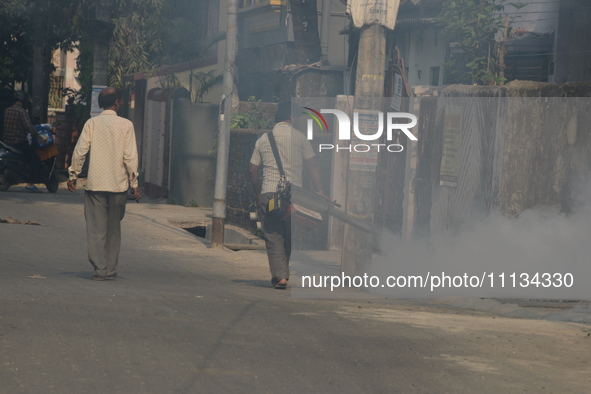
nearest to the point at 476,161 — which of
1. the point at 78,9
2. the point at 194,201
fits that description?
the point at 194,201

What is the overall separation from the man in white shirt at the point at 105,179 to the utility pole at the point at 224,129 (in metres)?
3.74

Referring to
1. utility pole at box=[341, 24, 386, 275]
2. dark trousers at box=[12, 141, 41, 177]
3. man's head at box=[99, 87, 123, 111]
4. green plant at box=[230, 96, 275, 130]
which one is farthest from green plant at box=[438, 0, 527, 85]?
dark trousers at box=[12, 141, 41, 177]

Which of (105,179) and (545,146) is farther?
(545,146)

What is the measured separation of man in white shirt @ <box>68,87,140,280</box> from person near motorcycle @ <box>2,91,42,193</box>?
9.03 meters

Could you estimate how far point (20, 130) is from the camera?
16781 millimetres

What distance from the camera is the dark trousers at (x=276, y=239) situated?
839 centimetres

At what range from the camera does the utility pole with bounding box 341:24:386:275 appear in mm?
8773

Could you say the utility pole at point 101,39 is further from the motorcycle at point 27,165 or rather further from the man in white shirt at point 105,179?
the man in white shirt at point 105,179

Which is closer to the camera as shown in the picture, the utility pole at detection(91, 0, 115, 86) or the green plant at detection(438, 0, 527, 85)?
the green plant at detection(438, 0, 527, 85)

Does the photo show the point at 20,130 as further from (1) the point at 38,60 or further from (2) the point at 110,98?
(2) the point at 110,98

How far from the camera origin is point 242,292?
7.91 m

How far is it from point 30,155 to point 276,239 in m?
9.98

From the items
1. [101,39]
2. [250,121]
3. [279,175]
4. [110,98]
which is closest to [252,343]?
[279,175]

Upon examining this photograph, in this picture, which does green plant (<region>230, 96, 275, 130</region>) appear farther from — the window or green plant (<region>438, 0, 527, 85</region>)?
the window
